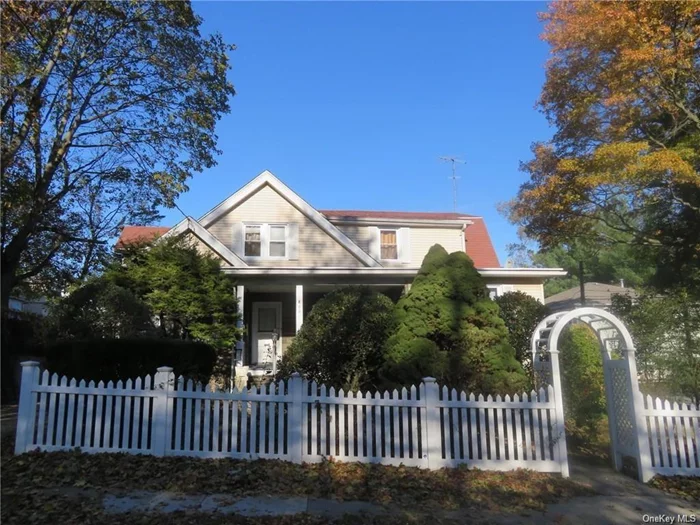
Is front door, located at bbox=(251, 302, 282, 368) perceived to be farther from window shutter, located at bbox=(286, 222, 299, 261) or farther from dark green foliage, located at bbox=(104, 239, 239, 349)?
dark green foliage, located at bbox=(104, 239, 239, 349)

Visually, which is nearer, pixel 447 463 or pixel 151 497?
pixel 151 497

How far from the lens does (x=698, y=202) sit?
48.1 ft

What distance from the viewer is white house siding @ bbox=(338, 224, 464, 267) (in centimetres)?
1988

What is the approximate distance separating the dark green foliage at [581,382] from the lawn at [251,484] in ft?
12.1

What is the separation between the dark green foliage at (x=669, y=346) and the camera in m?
9.09

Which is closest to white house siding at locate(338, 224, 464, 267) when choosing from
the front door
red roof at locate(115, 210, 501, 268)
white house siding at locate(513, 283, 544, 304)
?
red roof at locate(115, 210, 501, 268)

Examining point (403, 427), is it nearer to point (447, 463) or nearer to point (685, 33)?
point (447, 463)

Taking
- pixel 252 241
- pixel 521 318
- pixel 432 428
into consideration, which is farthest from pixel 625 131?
pixel 252 241

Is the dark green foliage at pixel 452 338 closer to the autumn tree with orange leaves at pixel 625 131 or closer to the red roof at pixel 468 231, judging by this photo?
the autumn tree with orange leaves at pixel 625 131

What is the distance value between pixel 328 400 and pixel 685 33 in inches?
496

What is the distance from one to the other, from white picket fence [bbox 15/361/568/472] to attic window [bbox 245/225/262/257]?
11276mm

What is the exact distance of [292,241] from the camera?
18203 millimetres

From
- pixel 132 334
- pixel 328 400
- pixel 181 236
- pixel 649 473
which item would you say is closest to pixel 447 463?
pixel 328 400

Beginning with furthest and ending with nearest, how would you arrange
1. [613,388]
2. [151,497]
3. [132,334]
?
[132,334], [613,388], [151,497]
